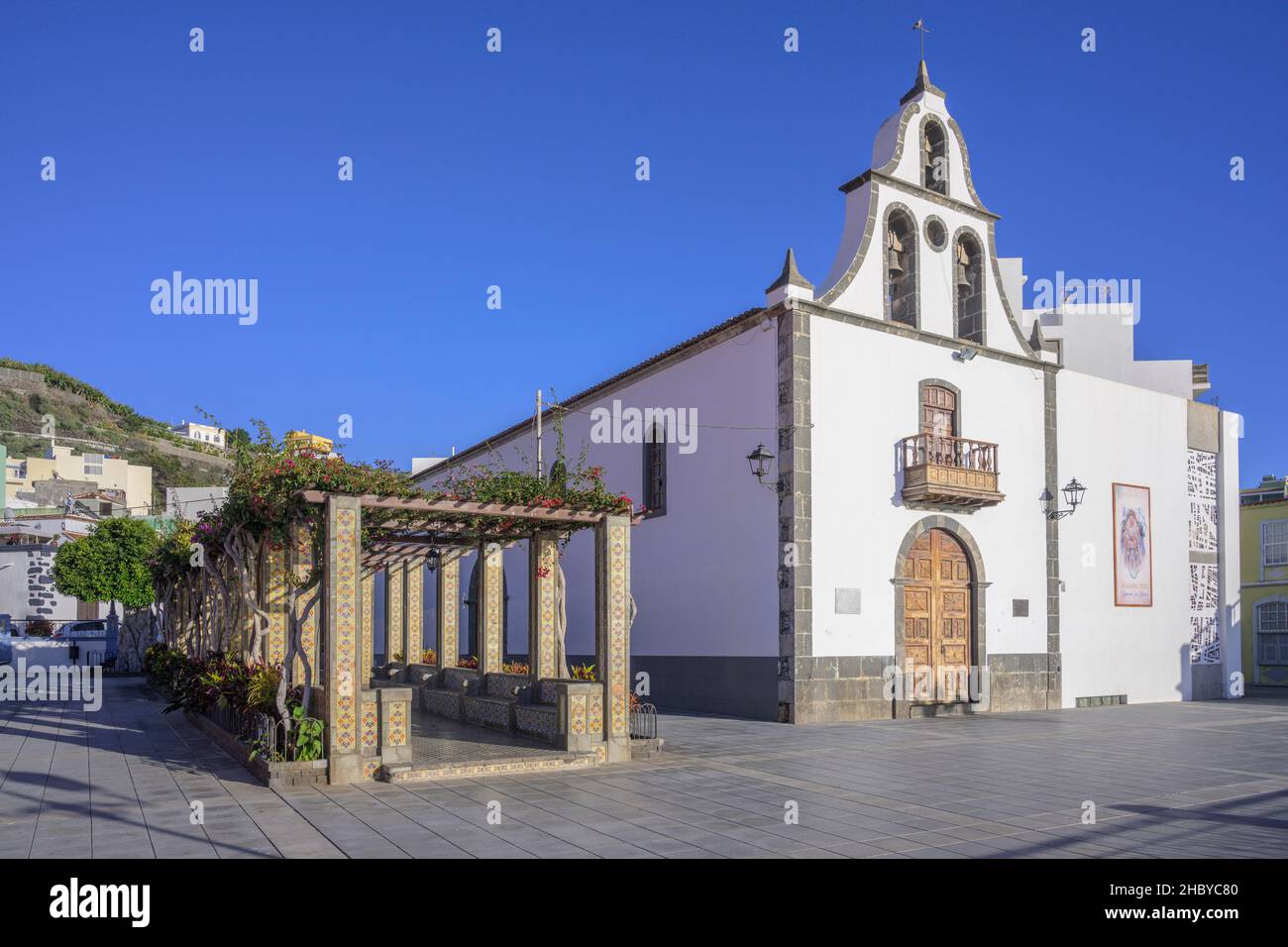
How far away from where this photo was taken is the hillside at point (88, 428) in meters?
78.7

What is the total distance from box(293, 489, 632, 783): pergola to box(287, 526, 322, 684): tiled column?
0.21 feet

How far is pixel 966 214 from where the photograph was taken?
1970 cm

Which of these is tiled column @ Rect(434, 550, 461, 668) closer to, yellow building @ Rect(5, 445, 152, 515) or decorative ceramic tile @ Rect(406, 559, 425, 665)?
decorative ceramic tile @ Rect(406, 559, 425, 665)

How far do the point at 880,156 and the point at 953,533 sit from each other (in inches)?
274

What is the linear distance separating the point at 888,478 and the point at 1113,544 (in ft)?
22.0

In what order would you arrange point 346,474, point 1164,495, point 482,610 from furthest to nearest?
point 1164,495, point 482,610, point 346,474

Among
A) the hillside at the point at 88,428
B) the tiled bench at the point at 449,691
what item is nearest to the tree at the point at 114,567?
the tiled bench at the point at 449,691

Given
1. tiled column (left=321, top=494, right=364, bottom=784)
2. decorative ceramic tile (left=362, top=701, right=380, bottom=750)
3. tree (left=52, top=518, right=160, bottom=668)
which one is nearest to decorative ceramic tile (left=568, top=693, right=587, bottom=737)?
decorative ceramic tile (left=362, top=701, right=380, bottom=750)

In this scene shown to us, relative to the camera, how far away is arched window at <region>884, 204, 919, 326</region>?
18.5 m

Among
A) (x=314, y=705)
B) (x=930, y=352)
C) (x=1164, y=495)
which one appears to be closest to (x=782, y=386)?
(x=930, y=352)

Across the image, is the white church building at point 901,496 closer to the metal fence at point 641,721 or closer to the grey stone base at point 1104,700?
the grey stone base at point 1104,700

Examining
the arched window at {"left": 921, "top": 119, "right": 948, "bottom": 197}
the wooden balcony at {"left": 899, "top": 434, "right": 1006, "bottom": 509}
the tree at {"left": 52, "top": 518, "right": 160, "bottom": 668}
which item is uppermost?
the arched window at {"left": 921, "top": 119, "right": 948, "bottom": 197}
